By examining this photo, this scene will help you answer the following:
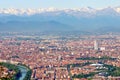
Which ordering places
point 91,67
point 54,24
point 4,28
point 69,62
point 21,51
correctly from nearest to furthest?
1. point 91,67
2. point 69,62
3. point 21,51
4. point 4,28
5. point 54,24

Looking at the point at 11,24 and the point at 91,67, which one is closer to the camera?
the point at 91,67

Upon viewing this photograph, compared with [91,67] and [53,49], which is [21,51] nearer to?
[53,49]

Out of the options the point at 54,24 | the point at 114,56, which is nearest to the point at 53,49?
the point at 114,56

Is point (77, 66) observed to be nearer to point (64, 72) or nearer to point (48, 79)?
point (64, 72)

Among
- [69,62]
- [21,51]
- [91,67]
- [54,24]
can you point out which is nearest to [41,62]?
[69,62]

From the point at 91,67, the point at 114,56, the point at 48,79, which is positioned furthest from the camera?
the point at 114,56

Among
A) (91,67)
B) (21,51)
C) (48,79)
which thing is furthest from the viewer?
(21,51)

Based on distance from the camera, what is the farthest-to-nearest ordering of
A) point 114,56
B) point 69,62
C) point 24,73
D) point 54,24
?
point 54,24
point 114,56
point 69,62
point 24,73

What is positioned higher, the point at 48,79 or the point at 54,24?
the point at 54,24

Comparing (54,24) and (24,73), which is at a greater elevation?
(54,24)

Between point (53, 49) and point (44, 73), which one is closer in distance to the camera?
point (44, 73)
